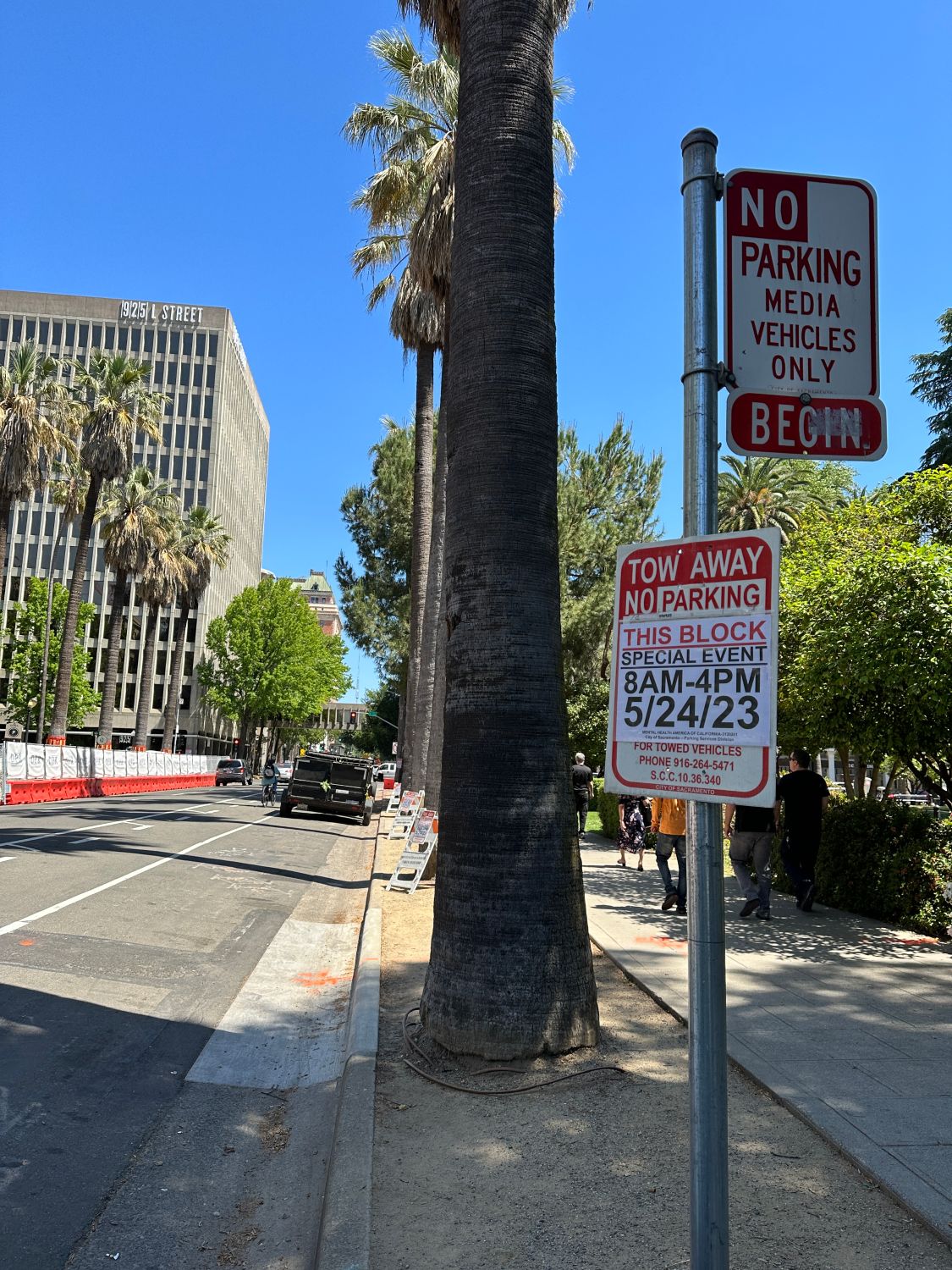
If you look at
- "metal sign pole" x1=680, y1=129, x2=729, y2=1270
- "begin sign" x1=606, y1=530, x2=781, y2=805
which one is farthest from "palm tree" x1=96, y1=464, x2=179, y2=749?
"metal sign pole" x1=680, y1=129, x2=729, y2=1270

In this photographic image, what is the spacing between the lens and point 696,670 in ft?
8.42

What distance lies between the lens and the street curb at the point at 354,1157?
11.4ft

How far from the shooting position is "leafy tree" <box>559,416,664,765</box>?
31.7 metres

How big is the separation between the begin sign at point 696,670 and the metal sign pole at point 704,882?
11 cm

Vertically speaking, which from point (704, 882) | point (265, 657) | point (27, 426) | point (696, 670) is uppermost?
point (27, 426)

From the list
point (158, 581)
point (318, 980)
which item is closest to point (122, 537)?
point (158, 581)

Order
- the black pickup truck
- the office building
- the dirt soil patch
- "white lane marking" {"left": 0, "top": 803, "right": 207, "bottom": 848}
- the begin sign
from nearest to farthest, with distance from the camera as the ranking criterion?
the begin sign
the dirt soil patch
"white lane marking" {"left": 0, "top": 803, "right": 207, "bottom": 848}
the black pickup truck
the office building

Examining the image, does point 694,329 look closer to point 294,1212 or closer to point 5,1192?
point 294,1212

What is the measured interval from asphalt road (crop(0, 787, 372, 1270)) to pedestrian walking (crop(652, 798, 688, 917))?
359 centimetres

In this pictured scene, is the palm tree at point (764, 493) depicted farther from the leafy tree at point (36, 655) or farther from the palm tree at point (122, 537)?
the leafy tree at point (36, 655)

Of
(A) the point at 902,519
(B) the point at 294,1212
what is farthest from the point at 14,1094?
(A) the point at 902,519

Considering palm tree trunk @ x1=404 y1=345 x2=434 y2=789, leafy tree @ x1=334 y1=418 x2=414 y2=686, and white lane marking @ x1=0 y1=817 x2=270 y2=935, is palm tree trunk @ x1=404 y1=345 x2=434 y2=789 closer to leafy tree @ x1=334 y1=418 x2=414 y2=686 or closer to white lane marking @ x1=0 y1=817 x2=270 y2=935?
white lane marking @ x1=0 y1=817 x2=270 y2=935

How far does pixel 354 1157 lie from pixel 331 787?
23.7 m

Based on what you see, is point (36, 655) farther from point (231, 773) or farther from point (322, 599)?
point (322, 599)
